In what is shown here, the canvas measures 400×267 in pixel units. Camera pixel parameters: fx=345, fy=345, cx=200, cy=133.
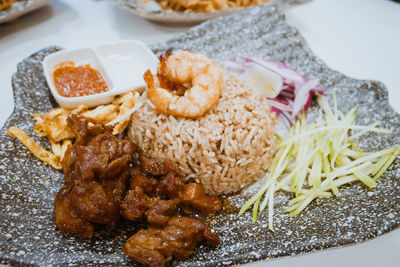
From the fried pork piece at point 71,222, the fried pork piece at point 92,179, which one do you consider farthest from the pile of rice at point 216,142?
the fried pork piece at point 71,222

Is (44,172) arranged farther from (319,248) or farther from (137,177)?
(319,248)

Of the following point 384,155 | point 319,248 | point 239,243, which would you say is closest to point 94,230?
point 239,243

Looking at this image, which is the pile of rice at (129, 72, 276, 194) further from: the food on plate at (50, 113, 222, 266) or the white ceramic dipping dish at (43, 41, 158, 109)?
the white ceramic dipping dish at (43, 41, 158, 109)

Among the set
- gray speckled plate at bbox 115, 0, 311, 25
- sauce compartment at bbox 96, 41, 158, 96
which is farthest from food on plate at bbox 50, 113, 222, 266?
gray speckled plate at bbox 115, 0, 311, 25

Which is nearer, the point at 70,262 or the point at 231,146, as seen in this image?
the point at 70,262

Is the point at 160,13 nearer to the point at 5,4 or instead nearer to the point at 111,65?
the point at 111,65

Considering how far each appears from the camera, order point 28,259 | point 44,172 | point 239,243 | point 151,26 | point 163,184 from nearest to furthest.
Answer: point 28,259, point 239,243, point 163,184, point 44,172, point 151,26

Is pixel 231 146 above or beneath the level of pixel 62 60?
beneath
